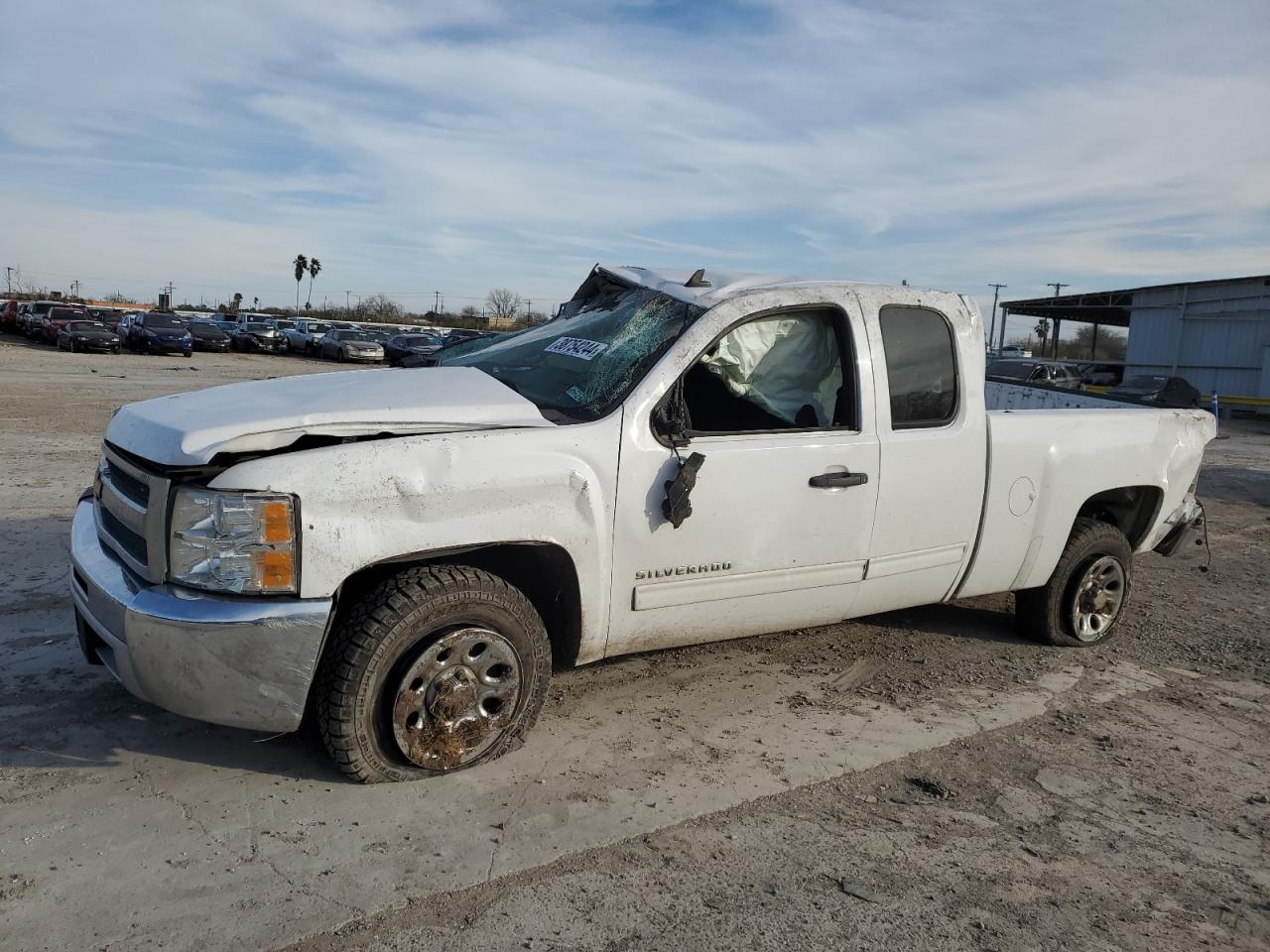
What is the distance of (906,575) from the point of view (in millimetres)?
4582

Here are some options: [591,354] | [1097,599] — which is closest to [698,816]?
[591,354]

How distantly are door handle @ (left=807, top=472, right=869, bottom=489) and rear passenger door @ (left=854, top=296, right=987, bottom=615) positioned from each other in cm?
14

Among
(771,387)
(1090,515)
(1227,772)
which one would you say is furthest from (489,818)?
(1090,515)

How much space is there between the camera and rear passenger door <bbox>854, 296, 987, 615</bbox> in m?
4.37

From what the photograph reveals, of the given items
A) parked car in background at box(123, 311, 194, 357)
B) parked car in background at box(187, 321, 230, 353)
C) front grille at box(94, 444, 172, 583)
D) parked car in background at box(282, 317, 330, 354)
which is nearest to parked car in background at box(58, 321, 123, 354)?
parked car in background at box(123, 311, 194, 357)

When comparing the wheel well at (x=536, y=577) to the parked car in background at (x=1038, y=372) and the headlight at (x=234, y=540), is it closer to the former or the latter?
the headlight at (x=234, y=540)

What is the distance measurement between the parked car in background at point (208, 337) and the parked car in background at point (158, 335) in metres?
3.58

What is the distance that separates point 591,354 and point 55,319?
41209 mm

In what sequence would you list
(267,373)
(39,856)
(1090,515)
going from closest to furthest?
(39,856) < (1090,515) < (267,373)

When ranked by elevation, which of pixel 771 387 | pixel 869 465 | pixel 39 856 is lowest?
pixel 39 856

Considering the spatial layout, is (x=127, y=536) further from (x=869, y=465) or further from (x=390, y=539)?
(x=869, y=465)

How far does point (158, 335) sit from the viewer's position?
34375mm

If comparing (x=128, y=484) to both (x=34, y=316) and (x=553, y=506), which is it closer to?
(x=553, y=506)

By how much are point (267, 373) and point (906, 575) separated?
26.0m
